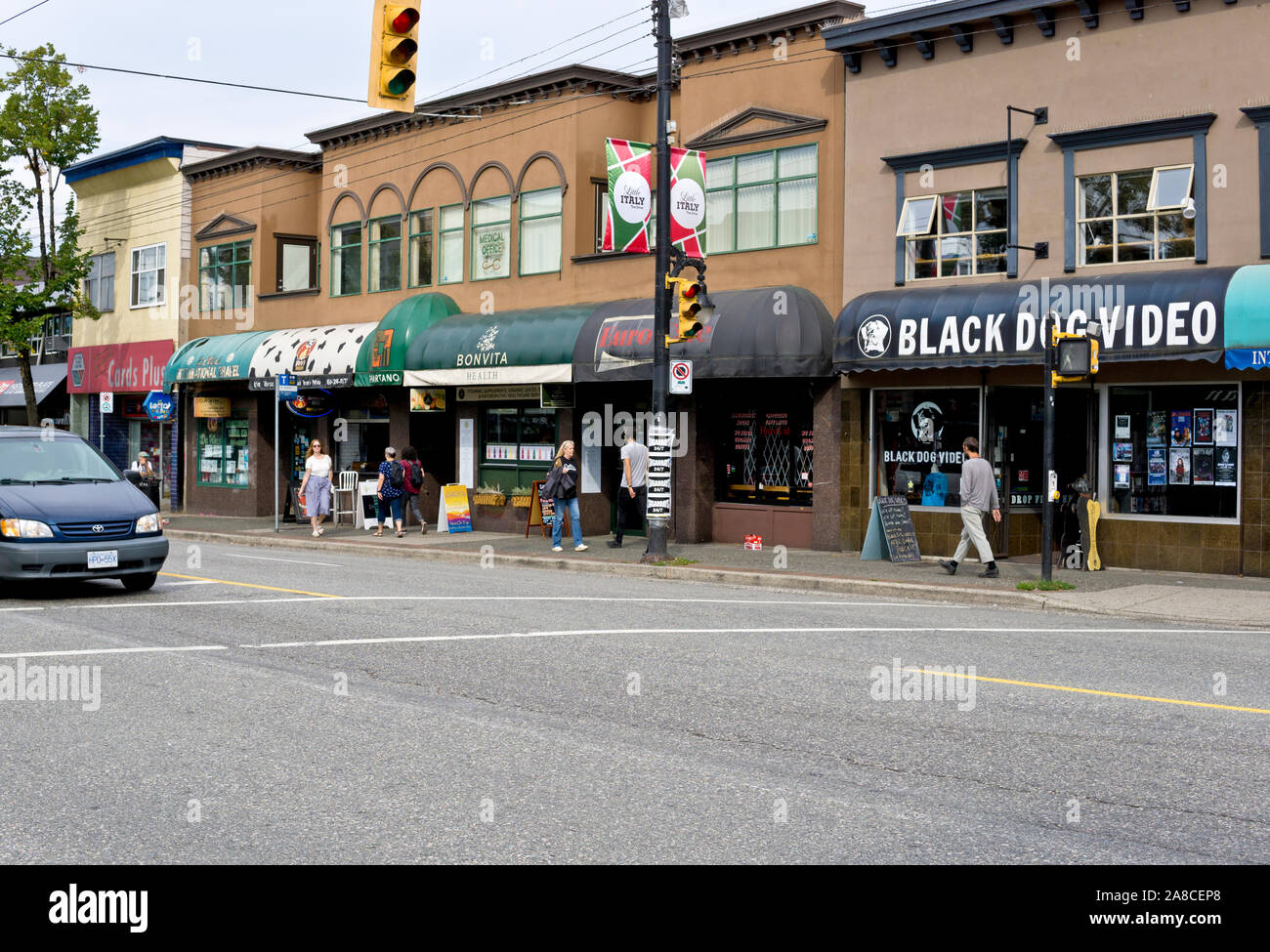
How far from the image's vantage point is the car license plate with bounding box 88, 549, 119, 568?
13.6 metres

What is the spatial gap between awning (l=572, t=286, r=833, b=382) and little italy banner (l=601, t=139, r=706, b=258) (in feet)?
4.64

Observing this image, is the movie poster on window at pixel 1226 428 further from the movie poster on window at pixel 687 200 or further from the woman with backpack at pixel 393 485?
the woman with backpack at pixel 393 485

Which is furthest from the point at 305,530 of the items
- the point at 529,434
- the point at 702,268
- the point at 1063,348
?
the point at 1063,348

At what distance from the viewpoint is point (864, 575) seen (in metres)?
17.5

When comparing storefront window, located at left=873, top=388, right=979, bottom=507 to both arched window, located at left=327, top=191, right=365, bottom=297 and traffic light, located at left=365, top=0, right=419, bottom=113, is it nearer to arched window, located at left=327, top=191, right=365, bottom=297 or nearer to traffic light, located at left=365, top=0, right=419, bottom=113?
traffic light, located at left=365, top=0, right=419, bottom=113

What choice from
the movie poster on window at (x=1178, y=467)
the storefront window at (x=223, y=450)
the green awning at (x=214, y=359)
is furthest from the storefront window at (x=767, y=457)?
the storefront window at (x=223, y=450)

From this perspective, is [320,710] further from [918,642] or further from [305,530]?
[305,530]

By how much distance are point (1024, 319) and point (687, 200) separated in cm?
537

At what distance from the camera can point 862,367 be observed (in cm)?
1981

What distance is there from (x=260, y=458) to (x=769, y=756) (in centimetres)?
2853

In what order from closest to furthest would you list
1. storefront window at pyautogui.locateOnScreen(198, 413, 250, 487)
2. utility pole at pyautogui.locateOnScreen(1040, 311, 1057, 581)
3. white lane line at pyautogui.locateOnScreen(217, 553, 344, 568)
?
utility pole at pyautogui.locateOnScreen(1040, 311, 1057, 581) → white lane line at pyautogui.locateOnScreen(217, 553, 344, 568) → storefront window at pyautogui.locateOnScreen(198, 413, 250, 487)

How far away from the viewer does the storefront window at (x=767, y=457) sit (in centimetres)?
2206

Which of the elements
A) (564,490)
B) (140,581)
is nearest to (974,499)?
(564,490)

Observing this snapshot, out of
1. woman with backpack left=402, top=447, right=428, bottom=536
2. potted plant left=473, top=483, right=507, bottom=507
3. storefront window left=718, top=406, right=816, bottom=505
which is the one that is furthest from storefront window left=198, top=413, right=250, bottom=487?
storefront window left=718, top=406, right=816, bottom=505
